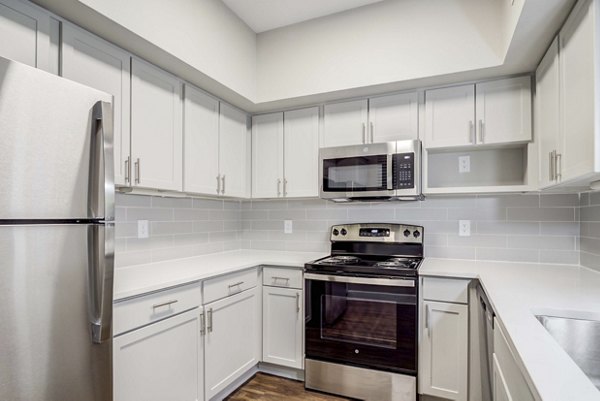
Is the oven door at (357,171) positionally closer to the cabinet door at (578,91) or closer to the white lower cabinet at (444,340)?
the white lower cabinet at (444,340)

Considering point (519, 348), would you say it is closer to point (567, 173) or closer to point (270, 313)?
point (567, 173)

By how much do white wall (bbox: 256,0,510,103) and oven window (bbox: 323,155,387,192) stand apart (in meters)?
0.52

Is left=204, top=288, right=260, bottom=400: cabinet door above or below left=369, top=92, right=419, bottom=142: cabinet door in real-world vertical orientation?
below

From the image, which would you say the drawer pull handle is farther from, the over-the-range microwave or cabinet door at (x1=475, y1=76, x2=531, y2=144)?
cabinet door at (x1=475, y1=76, x2=531, y2=144)

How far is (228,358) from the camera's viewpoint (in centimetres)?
224

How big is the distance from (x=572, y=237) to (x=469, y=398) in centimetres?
125

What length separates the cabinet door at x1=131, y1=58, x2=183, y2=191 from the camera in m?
1.90

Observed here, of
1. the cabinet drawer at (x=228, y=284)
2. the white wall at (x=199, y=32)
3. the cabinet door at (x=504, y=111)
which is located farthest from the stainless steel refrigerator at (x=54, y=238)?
the cabinet door at (x=504, y=111)

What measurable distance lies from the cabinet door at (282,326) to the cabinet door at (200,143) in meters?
0.91

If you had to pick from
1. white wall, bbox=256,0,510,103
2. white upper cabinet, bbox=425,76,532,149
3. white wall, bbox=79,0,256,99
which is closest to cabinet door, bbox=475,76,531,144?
white upper cabinet, bbox=425,76,532,149

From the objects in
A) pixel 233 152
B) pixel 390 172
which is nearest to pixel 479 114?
pixel 390 172

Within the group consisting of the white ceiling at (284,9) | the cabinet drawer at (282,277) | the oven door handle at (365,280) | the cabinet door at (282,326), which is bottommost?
the cabinet door at (282,326)

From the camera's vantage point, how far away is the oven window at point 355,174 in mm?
2432

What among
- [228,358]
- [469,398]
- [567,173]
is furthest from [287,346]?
[567,173]
